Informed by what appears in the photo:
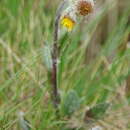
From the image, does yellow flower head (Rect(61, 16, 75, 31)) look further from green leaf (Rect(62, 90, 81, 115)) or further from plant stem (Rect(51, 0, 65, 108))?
green leaf (Rect(62, 90, 81, 115))

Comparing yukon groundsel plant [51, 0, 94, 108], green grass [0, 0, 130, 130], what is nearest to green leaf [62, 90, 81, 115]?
green grass [0, 0, 130, 130]

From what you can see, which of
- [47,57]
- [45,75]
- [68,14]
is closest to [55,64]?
[47,57]

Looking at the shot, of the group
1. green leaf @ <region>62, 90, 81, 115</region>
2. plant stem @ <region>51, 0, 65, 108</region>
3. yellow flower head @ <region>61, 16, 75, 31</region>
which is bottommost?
green leaf @ <region>62, 90, 81, 115</region>

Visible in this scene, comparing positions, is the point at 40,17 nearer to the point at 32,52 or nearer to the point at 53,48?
the point at 32,52

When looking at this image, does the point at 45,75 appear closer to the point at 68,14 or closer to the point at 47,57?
the point at 47,57

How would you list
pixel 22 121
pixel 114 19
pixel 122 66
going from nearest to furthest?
pixel 22 121 < pixel 122 66 < pixel 114 19

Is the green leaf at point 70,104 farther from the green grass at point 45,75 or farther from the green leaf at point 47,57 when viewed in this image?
the green leaf at point 47,57

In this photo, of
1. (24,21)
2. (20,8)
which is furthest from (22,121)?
(20,8)

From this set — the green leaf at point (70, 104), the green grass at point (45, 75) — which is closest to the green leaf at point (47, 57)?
the green grass at point (45, 75)
